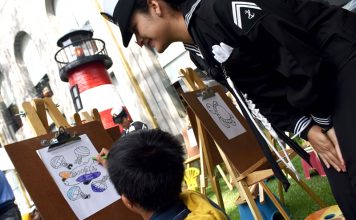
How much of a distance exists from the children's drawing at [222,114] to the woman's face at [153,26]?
4.64ft

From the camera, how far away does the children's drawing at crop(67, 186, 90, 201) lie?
201 cm

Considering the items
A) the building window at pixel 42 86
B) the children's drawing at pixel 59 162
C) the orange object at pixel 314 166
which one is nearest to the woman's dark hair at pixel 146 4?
the children's drawing at pixel 59 162

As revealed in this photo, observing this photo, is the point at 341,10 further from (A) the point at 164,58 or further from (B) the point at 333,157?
(A) the point at 164,58

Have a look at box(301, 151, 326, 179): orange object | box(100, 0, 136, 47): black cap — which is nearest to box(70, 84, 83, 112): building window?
box(301, 151, 326, 179): orange object

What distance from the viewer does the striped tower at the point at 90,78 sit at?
7.13 meters

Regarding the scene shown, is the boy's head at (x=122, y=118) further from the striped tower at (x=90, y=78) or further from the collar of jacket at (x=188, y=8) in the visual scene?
the collar of jacket at (x=188, y=8)

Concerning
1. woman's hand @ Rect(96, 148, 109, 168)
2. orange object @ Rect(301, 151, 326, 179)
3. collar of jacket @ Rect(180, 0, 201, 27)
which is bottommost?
orange object @ Rect(301, 151, 326, 179)

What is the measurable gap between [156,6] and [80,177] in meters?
1.24

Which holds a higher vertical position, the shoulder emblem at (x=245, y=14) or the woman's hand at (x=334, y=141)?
the shoulder emblem at (x=245, y=14)

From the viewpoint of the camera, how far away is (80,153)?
2.18 meters

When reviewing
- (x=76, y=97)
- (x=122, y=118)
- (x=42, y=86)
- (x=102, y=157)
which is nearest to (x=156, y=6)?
(x=102, y=157)

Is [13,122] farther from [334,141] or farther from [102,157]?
[334,141]

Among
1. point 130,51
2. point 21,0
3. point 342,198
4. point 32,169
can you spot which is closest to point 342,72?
point 342,198

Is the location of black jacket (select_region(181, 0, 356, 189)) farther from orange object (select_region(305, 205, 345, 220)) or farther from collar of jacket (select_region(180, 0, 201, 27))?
orange object (select_region(305, 205, 345, 220))
